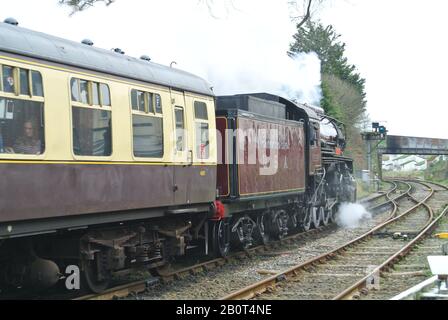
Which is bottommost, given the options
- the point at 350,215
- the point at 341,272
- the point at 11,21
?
the point at 341,272

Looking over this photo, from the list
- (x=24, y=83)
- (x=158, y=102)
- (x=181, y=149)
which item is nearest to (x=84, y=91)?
(x=24, y=83)

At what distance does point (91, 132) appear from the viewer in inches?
281

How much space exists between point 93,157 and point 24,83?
130 centimetres

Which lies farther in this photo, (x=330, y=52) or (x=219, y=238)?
(x=330, y=52)

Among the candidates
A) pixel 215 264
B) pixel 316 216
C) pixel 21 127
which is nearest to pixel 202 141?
pixel 215 264

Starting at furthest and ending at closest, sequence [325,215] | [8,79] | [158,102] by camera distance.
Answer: [325,215] → [158,102] → [8,79]

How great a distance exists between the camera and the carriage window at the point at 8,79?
6023 mm

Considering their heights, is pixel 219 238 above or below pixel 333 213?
above

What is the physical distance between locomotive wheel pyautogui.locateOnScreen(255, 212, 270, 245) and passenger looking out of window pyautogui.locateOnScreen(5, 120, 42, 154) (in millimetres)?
7471

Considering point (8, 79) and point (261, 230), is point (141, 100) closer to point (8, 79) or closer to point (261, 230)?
point (8, 79)

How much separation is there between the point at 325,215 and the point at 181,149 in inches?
402

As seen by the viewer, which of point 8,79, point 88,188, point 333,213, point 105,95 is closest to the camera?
point 8,79

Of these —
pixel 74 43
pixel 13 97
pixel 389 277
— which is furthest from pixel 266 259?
pixel 13 97

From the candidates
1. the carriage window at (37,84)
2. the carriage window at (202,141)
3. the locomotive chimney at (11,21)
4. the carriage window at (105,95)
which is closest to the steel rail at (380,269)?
the carriage window at (202,141)
